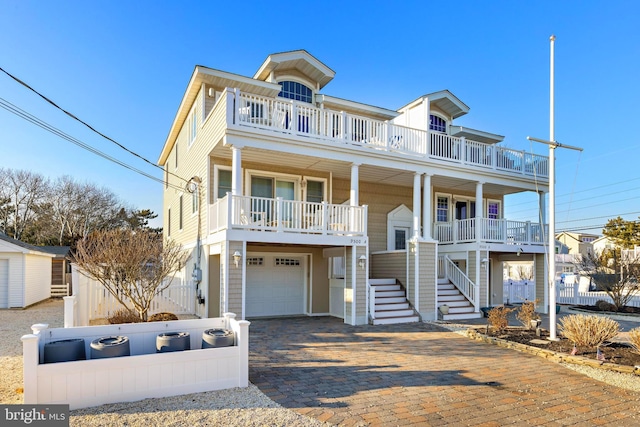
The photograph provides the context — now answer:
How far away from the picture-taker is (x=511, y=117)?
1850 centimetres

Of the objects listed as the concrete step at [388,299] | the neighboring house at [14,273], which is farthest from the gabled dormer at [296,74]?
the neighboring house at [14,273]

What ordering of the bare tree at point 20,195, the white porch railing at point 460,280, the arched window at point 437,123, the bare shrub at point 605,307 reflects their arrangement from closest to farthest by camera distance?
the white porch railing at point 460,280 < the bare shrub at point 605,307 < the arched window at point 437,123 < the bare tree at point 20,195

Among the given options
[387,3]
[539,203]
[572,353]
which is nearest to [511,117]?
[539,203]

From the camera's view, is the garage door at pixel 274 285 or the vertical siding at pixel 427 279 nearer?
the vertical siding at pixel 427 279

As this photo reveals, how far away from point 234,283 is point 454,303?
7.56m

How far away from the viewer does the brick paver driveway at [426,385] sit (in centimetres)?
456

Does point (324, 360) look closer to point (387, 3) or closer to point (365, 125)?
point (365, 125)

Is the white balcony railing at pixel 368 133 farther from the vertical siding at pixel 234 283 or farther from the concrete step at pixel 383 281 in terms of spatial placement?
the concrete step at pixel 383 281

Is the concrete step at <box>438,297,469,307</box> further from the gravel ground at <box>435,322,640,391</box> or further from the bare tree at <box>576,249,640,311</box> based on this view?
the gravel ground at <box>435,322,640,391</box>

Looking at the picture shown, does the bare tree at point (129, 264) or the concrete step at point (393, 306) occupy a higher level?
the bare tree at point (129, 264)

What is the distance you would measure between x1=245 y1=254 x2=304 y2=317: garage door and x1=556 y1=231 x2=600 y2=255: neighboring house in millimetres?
39038

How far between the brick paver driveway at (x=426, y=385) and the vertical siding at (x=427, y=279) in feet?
11.2

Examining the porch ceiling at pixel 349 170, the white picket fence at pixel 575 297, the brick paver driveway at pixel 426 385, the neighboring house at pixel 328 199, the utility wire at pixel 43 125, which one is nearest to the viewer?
the brick paver driveway at pixel 426 385

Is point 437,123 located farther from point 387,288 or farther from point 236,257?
point 236,257
